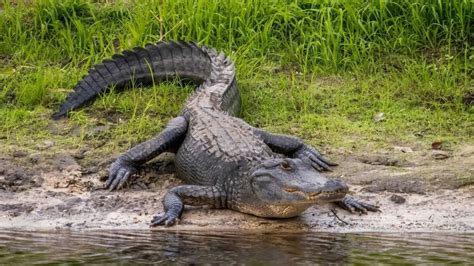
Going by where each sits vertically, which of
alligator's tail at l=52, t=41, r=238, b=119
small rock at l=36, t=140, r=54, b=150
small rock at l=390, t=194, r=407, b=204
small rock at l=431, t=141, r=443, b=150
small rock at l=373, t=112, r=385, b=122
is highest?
alligator's tail at l=52, t=41, r=238, b=119

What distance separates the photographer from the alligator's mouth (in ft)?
16.2

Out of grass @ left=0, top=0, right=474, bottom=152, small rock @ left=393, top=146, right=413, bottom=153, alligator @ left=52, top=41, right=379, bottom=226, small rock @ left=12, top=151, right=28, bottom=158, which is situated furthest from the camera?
grass @ left=0, top=0, right=474, bottom=152

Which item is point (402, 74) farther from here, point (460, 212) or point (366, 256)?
point (366, 256)

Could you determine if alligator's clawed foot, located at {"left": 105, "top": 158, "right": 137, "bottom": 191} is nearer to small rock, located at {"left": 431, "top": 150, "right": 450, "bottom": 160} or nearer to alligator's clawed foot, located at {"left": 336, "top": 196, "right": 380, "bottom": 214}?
alligator's clawed foot, located at {"left": 336, "top": 196, "right": 380, "bottom": 214}

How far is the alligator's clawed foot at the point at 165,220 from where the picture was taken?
17.6ft

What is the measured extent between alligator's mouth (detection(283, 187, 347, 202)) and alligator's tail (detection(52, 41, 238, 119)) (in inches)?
82.6

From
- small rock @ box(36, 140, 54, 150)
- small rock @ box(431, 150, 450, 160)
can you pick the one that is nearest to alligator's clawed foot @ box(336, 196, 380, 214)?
small rock @ box(431, 150, 450, 160)

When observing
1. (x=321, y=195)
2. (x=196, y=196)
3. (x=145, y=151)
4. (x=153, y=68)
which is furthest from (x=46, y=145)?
(x=321, y=195)

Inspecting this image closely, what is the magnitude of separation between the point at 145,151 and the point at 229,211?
2.94 feet

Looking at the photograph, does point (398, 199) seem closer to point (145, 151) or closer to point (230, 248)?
point (230, 248)

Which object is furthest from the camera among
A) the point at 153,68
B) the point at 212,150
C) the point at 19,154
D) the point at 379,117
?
the point at 153,68

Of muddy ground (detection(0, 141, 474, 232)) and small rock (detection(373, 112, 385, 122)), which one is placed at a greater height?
small rock (detection(373, 112, 385, 122))

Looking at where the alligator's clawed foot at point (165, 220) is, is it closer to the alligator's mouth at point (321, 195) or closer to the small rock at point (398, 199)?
the alligator's mouth at point (321, 195)

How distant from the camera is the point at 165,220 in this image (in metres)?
5.38
